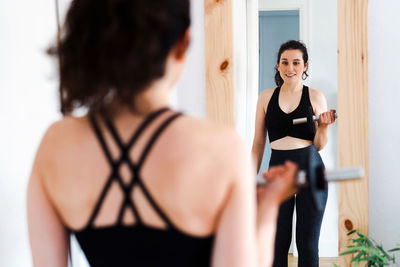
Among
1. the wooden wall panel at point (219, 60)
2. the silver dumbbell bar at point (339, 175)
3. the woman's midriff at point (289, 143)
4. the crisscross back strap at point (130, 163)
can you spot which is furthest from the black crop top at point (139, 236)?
the wooden wall panel at point (219, 60)

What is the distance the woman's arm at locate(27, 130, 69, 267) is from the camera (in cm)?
52

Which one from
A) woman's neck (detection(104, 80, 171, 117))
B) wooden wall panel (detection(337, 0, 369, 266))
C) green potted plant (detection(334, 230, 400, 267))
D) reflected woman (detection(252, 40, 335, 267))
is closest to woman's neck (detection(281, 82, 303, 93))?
reflected woman (detection(252, 40, 335, 267))

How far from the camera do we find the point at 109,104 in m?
0.47

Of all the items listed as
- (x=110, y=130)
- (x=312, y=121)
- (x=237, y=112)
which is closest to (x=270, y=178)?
(x=110, y=130)

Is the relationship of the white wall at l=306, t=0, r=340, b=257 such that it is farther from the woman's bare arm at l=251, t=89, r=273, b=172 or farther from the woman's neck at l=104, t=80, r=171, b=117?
the woman's neck at l=104, t=80, r=171, b=117

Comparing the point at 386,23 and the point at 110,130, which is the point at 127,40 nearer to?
the point at 110,130

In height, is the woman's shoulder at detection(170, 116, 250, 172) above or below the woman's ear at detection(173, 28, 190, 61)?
below

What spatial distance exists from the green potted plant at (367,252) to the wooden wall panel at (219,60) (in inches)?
22.0

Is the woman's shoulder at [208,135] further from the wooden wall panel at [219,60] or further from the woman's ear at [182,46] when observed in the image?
the wooden wall panel at [219,60]

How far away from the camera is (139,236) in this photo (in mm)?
475

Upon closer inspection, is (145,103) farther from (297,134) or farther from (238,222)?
(297,134)

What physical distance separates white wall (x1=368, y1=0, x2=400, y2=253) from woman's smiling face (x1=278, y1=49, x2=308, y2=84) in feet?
0.72

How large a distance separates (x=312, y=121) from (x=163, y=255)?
2.91 ft

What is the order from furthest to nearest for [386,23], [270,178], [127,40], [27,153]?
[386,23]
[27,153]
[270,178]
[127,40]
